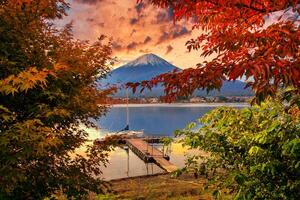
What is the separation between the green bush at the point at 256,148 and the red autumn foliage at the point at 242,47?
1661mm

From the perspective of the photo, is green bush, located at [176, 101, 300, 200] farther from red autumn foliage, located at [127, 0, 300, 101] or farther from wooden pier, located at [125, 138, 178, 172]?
wooden pier, located at [125, 138, 178, 172]

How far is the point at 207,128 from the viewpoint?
7.99 meters

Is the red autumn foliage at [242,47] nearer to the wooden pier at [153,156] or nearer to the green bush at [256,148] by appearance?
the green bush at [256,148]

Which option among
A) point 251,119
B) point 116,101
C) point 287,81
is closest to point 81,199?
point 116,101

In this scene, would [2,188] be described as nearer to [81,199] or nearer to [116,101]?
[81,199]

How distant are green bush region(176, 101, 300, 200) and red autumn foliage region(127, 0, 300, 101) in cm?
166

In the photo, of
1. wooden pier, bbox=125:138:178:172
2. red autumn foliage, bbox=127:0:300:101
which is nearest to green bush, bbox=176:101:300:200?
red autumn foliage, bbox=127:0:300:101

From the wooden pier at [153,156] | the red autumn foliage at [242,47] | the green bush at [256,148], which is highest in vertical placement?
the red autumn foliage at [242,47]

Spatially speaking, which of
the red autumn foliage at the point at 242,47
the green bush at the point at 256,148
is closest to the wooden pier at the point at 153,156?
the green bush at the point at 256,148

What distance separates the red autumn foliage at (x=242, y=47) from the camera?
399 centimetres

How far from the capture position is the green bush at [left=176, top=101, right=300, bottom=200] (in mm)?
6230

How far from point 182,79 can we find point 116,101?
265 inches

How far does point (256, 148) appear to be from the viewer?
6.02m

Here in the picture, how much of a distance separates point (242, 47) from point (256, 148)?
1819 mm
